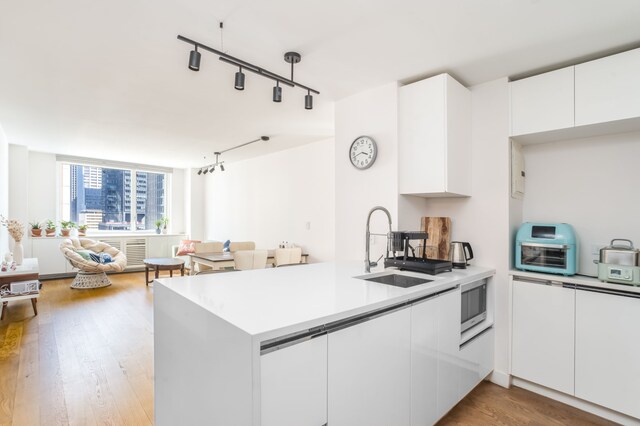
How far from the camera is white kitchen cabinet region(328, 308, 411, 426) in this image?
1.26 metres

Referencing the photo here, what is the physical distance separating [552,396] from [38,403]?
370 centimetres

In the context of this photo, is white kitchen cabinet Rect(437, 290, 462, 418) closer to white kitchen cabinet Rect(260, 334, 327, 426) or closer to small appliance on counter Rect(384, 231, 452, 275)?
small appliance on counter Rect(384, 231, 452, 275)

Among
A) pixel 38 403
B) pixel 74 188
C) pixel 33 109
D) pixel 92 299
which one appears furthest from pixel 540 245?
pixel 74 188

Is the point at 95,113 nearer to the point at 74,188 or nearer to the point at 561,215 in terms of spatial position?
the point at 74,188

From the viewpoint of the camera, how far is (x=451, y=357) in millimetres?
1993

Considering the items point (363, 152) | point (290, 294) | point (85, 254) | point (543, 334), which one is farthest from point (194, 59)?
point (85, 254)

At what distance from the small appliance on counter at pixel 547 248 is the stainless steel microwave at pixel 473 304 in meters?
0.37

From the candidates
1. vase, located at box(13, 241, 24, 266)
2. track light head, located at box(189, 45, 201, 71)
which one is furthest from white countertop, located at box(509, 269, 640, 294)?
vase, located at box(13, 241, 24, 266)

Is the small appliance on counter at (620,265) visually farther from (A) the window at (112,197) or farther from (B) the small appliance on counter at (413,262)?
(A) the window at (112,197)

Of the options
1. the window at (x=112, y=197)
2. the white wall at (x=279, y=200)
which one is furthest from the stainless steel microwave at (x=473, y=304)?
the window at (x=112, y=197)

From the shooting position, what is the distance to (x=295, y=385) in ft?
3.67

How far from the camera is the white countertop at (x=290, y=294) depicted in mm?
1163

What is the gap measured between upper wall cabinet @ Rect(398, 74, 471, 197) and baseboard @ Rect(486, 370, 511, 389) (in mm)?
1483

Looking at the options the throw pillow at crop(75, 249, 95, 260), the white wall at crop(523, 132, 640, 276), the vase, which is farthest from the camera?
the throw pillow at crop(75, 249, 95, 260)
